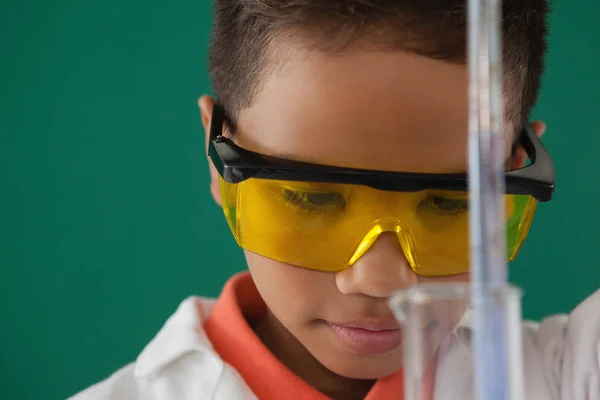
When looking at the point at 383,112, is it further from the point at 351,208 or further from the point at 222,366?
the point at 222,366

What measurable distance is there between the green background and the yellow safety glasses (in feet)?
1.45

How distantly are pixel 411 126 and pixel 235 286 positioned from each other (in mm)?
362

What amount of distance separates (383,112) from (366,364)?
25 centimetres

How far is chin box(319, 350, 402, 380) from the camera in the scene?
680mm

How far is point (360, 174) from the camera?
57 centimetres

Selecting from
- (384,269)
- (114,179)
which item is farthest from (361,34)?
Result: (114,179)

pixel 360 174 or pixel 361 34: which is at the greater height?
pixel 361 34

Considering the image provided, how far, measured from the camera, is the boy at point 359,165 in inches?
22.6

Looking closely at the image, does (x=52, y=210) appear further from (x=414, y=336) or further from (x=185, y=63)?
(x=414, y=336)

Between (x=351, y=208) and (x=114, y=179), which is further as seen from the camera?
(x=114, y=179)

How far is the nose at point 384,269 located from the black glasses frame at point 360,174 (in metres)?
0.05

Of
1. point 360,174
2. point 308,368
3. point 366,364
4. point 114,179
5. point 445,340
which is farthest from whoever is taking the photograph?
point 114,179

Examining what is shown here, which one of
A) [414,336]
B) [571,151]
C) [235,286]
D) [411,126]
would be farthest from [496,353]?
[571,151]

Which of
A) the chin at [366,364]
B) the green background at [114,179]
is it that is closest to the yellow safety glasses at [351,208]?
the chin at [366,364]
